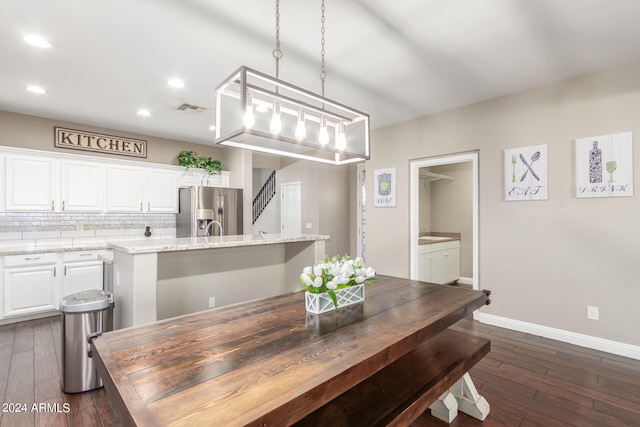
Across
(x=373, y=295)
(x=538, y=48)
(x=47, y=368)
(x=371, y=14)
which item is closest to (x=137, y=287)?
(x=47, y=368)

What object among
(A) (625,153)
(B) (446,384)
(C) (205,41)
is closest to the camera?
(B) (446,384)

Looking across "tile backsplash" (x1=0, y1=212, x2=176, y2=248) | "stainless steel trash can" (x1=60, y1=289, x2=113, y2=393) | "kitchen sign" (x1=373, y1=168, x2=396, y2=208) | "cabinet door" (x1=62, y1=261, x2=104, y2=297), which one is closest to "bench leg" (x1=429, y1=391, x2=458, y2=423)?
"stainless steel trash can" (x1=60, y1=289, x2=113, y2=393)

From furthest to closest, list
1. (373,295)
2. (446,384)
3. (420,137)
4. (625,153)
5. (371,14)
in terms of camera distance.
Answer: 1. (420,137)
2. (625,153)
3. (371,14)
4. (373,295)
5. (446,384)

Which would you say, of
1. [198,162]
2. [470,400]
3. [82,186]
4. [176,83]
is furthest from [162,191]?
[470,400]

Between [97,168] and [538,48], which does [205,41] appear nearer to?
[538,48]

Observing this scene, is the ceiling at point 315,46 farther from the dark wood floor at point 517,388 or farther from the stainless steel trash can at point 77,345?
the dark wood floor at point 517,388

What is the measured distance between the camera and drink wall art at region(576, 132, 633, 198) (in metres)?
3.01

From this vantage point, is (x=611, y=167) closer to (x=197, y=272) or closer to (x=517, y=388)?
(x=517, y=388)

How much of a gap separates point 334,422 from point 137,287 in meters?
1.82

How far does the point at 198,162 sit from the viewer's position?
5832 millimetres

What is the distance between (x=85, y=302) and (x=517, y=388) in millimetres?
3373

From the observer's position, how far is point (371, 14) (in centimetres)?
233

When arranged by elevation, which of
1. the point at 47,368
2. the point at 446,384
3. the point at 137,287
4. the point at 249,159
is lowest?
the point at 47,368

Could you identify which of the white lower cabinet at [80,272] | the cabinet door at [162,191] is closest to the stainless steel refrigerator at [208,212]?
the cabinet door at [162,191]
